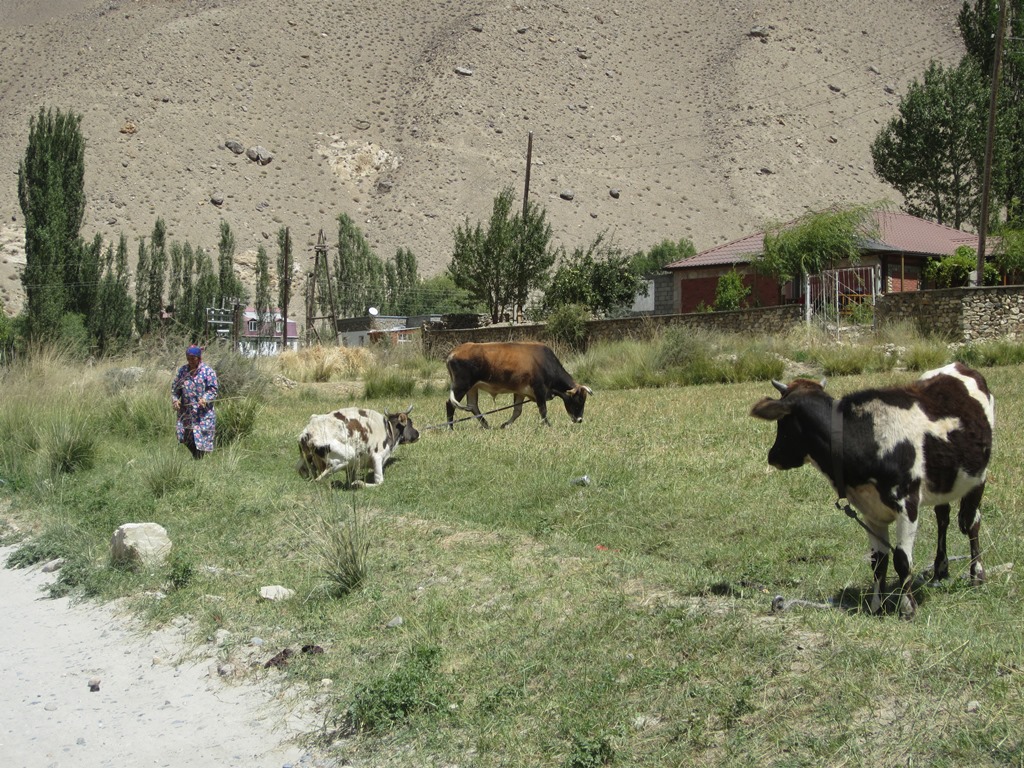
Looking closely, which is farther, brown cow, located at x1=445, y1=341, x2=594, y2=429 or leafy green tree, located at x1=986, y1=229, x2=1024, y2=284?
leafy green tree, located at x1=986, y1=229, x2=1024, y2=284

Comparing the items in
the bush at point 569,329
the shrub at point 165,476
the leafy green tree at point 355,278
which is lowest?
the shrub at point 165,476

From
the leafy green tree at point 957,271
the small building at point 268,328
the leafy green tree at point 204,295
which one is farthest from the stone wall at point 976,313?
the leafy green tree at point 204,295

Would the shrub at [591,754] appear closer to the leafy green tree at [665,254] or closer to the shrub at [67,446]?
the shrub at [67,446]

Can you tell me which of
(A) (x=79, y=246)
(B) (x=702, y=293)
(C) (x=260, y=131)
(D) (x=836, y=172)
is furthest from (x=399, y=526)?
(D) (x=836, y=172)

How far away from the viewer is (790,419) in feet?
21.5

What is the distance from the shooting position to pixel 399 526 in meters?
10.2

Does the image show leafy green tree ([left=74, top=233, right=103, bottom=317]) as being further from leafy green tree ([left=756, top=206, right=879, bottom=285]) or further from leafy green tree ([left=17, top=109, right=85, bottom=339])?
leafy green tree ([left=756, top=206, right=879, bottom=285])

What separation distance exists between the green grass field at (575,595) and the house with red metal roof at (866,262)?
26686 mm

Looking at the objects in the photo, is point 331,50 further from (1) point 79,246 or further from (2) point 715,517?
(2) point 715,517

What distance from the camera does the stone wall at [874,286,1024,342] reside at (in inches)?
998

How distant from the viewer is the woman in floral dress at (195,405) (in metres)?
14.7

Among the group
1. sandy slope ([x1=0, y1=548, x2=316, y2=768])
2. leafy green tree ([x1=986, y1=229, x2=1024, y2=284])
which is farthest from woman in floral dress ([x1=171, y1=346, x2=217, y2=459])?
leafy green tree ([x1=986, y1=229, x2=1024, y2=284])

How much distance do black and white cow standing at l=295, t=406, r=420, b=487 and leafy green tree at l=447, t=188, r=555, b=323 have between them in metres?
32.2

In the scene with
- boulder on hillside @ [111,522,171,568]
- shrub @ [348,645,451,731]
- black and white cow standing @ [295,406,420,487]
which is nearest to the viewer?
shrub @ [348,645,451,731]
